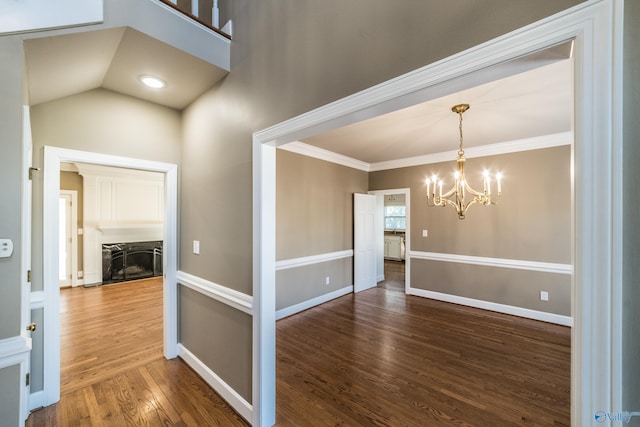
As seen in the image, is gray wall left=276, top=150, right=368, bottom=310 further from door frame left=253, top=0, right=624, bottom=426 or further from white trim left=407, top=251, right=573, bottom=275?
door frame left=253, top=0, right=624, bottom=426

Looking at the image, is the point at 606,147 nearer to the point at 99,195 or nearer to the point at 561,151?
the point at 561,151

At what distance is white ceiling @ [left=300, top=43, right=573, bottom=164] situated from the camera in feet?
7.44

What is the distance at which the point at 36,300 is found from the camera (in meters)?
1.99

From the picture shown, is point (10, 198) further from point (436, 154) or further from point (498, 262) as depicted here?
point (498, 262)

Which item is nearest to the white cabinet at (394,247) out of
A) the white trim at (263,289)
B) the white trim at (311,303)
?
the white trim at (311,303)

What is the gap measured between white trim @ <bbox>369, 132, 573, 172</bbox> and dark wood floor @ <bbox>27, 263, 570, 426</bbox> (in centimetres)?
252

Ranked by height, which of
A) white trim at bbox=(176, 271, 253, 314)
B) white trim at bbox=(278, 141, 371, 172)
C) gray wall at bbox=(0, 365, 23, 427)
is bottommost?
gray wall at bbox=(0, 365, 23, 427)

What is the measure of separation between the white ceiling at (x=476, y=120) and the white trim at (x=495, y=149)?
Answer: 0.39ft

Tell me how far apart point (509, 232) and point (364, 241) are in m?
2.42

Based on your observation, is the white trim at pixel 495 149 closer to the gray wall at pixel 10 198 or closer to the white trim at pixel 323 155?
the white trim at pixel 323 155

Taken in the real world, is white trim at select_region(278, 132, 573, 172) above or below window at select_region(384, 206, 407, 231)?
above

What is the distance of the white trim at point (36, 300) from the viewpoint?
1.97 meters

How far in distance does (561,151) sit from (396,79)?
12.8ft

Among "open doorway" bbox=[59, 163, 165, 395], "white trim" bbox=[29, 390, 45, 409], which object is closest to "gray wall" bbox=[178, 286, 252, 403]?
"open doorway" bbox=[59, 163, 165, 395]
